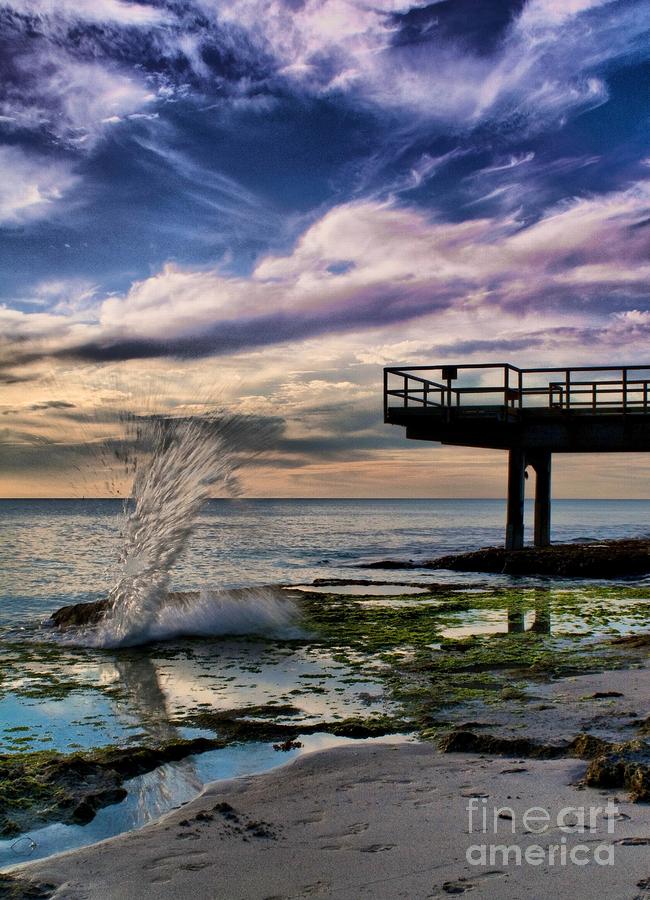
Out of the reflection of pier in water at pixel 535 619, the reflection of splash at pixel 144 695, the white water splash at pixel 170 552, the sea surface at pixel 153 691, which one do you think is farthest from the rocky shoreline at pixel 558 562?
the reflection of splash at pixel 144 695

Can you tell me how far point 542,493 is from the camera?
28391mm

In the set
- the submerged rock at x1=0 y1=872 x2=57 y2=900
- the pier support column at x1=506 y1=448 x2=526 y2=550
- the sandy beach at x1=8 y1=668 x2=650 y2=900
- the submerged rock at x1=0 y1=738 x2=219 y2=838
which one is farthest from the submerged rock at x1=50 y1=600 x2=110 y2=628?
the pier support column at x1=506 y1=448 x2=526 y2=550

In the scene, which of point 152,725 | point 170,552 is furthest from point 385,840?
point 170,552

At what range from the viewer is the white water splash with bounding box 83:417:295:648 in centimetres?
1318

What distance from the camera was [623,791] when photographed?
16.9 feet

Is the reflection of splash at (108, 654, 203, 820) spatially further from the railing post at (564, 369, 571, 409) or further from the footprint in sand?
the railing post at (564, 369, 571, 409)

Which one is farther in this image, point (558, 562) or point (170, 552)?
point (558, 562)

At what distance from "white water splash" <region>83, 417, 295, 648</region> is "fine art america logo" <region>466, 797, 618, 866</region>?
8.82 metres

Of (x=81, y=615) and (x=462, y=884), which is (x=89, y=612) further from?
(x=462, y=884)

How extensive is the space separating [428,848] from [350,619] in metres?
10.3

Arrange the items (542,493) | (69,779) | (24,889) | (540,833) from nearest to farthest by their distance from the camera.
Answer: (24,889) → (540,833) → (69,779) → (542,493)

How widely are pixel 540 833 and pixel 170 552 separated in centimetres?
1033

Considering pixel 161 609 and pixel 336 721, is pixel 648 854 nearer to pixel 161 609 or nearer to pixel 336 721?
pixel 336 721

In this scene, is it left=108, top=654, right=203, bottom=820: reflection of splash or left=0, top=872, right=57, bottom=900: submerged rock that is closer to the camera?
left=0, top=872, right=57, bottom=900: submerged rock
